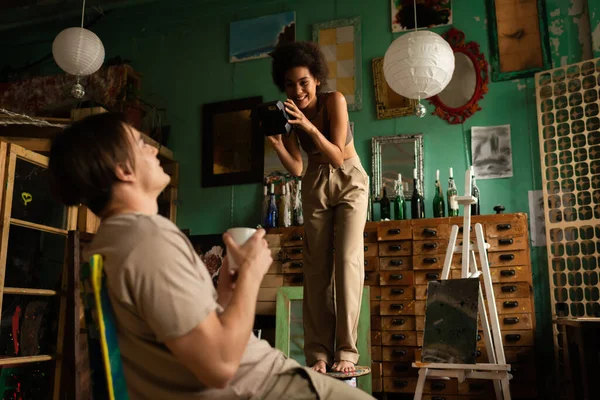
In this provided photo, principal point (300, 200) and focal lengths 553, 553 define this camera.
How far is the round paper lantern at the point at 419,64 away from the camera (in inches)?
147

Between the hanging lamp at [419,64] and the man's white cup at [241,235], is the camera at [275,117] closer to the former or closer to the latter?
the man's white cup at [241,235]

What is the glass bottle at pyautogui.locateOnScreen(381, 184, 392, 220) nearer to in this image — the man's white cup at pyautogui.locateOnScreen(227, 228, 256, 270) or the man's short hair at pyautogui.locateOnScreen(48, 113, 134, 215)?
the man's white cup at pyautogui.locateOnScreen(227, 228, 256, 270)

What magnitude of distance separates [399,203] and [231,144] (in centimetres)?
180

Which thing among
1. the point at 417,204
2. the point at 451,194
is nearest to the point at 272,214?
the point at 417,204

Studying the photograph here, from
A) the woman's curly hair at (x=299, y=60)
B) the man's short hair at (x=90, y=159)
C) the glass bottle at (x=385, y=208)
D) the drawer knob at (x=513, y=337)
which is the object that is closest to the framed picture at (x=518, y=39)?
the glass bottle at (x=385, y=208)

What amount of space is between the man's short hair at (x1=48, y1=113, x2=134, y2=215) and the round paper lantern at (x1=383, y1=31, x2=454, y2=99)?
300 cm

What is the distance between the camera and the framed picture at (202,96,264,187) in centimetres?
521

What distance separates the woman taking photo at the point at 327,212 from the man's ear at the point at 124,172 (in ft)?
4.51

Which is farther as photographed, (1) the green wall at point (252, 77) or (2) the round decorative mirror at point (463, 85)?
(2) the round decorative mirror at point (463, 85)

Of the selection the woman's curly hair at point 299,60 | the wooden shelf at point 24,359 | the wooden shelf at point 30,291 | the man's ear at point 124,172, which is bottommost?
the wooden shelf at point 24,359

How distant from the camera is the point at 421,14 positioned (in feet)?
15.9

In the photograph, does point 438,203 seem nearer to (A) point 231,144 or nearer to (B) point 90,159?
(A) point 231,144

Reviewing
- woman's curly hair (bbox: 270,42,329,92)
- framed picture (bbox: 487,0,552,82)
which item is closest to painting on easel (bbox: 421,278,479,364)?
woman's curly hair (bbox: 270,42,329,92)

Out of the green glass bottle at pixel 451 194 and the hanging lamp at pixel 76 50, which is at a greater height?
the hanging lamp at pixel 76 50
